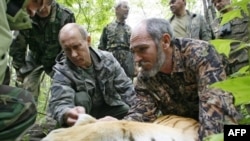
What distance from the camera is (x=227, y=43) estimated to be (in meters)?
1.77

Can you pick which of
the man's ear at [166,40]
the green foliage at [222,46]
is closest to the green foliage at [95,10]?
the man's ear at [166,40]

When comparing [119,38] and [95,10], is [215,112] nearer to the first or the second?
[119,38]

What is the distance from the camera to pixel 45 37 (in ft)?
19.3

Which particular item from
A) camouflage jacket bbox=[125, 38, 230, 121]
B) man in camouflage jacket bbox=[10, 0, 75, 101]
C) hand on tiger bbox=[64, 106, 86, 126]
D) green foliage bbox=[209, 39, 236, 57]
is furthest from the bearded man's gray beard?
man in camouflage jacket bbox=[10, 0, 75, 101]

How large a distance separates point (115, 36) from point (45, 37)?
9.56ft

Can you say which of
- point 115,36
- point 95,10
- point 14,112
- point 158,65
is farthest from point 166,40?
point 95,10

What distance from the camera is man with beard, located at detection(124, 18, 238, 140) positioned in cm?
317

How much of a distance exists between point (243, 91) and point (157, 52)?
1955 mm

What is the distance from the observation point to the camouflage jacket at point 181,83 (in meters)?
3.26

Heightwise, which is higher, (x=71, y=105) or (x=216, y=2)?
(x=216, y=2)

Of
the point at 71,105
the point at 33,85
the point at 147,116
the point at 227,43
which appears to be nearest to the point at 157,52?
the point at 147,116

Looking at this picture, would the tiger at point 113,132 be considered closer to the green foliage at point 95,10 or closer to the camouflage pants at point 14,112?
the camouflage pants at point 14,112

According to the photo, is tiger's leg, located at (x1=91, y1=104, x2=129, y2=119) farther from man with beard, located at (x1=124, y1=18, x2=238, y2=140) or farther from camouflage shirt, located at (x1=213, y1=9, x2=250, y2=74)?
camouflage shirt, located at (x1=213, y1=9, x2=250, y2=74)

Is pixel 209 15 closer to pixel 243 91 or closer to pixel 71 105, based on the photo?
pixel 71 105
